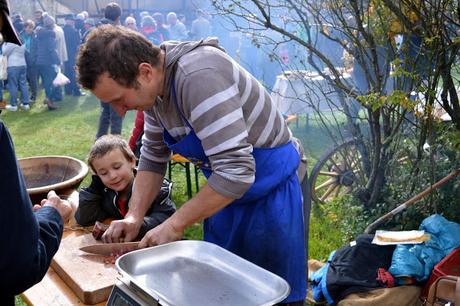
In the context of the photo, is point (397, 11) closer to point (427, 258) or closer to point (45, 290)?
point (427, 258)

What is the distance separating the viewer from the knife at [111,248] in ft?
6.13

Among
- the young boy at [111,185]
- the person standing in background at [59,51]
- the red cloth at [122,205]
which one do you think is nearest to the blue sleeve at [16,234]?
the young boy at [111,185]

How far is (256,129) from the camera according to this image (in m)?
1.88

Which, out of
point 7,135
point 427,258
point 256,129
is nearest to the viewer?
point 7,135

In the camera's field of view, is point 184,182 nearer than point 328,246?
No

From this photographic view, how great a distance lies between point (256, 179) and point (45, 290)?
2.69 ft

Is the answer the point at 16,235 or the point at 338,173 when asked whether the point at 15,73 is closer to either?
the point at 338,173

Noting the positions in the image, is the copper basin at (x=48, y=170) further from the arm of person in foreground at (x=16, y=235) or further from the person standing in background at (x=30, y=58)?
the person standing in background at (x=30, y=58)

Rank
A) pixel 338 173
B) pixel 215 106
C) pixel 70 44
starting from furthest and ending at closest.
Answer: pixel 70 44, pixel 338 173, pixel 215 106

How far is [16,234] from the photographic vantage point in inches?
46.2

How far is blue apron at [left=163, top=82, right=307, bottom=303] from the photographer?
6.33 feet

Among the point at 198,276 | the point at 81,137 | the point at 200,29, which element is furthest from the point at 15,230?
the point at 200,29

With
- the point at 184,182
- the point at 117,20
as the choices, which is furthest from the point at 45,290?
the point at 117,20

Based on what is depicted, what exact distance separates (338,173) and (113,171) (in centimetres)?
251
